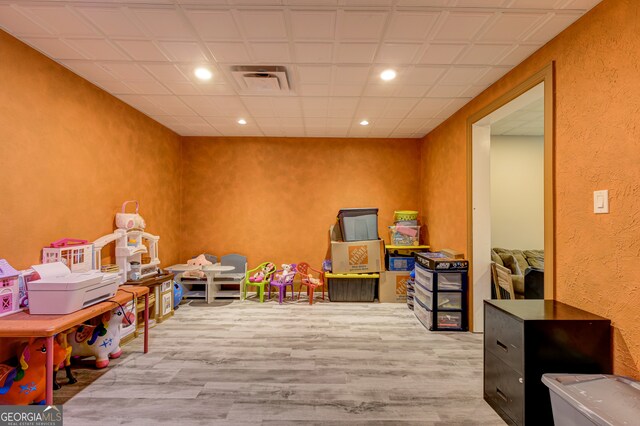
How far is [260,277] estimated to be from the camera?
500 cm

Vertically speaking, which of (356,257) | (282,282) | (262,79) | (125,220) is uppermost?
(262,79)

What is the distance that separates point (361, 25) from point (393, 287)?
152 inches

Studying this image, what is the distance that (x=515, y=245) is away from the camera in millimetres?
5141

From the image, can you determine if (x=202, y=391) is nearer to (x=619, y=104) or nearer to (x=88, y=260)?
(x=88, y=260)

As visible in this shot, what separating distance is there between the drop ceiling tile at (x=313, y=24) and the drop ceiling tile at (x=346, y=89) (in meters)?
0.87

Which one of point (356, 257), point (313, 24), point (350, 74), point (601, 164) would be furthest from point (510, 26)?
point (356, 257)

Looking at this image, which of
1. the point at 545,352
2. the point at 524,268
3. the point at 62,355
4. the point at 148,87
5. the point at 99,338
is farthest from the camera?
the point at 524,268

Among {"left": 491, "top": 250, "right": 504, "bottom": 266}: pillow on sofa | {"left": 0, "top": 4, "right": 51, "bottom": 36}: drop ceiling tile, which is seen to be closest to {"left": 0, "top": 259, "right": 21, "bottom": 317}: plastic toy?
{"left": 0, "top": 4, "right": 51, "bottom": 36}: drop ceiling tile

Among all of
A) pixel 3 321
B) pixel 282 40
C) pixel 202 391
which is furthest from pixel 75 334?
pixel 282 40

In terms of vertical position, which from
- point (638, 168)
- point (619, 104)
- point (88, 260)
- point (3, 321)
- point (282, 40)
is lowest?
point (3, 321)

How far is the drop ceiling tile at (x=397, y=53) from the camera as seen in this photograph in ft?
8.11

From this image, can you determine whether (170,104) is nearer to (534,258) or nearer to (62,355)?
(62,355)

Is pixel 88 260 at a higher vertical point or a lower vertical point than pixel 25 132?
lower

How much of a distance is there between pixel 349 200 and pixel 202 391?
3.77m
